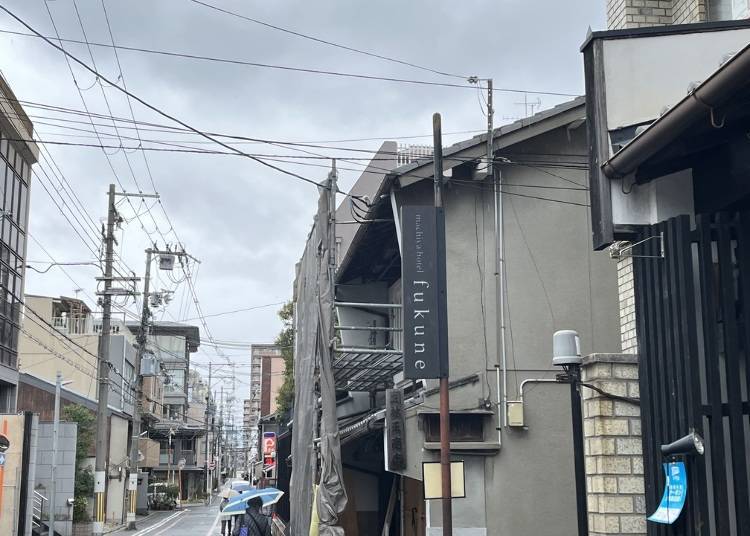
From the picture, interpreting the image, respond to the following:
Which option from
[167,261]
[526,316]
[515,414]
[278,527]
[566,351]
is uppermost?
[167,261]

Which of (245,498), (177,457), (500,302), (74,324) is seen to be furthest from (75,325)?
(500,302)

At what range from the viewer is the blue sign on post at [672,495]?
739cm

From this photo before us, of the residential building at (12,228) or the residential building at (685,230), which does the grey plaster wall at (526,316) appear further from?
the residential building at (12,228)

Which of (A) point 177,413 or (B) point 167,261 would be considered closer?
(B) point 167,261

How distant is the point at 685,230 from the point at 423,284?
21.0 feet

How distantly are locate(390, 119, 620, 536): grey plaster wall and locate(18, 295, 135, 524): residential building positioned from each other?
3292 cm

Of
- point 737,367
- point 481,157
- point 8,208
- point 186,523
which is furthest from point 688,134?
point 186,523

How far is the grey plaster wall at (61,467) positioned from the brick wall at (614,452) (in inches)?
1136

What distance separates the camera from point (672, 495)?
754 centimetres

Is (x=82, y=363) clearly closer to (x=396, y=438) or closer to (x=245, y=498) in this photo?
(x=245, y=498)

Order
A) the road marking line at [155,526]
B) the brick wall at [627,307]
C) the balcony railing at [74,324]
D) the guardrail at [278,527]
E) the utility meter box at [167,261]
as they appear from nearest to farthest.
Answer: the brick wall at [627,307] → the guardrail at [278,527] → the road marking line at [155,526] → the utility meter box at [167,261] → the balcony railing at [74,324]

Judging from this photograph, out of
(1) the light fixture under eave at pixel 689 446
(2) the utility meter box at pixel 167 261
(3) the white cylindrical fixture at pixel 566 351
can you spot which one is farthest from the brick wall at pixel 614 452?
(2) the utility meter box at pixel 167 261

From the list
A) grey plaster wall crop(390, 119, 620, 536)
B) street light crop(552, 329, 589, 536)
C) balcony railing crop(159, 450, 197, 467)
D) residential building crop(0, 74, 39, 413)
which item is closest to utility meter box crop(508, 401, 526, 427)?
grey plaster wall crop(390, 119, 620, 536)

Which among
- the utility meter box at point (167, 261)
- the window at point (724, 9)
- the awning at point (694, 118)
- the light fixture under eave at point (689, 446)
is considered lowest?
the light fixture under eave at point (689, 446)
